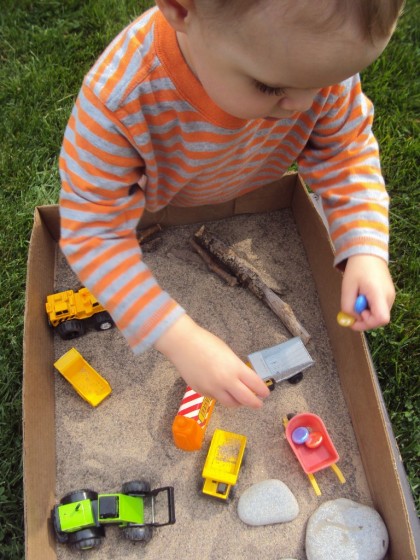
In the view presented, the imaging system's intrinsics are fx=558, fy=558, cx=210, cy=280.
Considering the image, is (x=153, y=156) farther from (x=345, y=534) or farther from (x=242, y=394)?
(x=345, y=534)

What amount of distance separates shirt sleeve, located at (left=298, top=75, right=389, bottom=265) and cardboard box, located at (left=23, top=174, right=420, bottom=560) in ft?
0.46

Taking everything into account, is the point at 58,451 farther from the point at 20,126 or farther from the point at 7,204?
the point at 20,126

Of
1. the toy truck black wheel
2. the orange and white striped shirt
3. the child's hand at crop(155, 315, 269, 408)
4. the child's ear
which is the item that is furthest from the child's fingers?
the child's ear

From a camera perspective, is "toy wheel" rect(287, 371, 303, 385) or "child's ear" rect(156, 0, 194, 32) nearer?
"child's ear" rect(156, 0, 194, 32)

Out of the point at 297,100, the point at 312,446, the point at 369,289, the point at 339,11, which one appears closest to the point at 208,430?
the point at 312,446

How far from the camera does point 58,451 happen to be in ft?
3.42

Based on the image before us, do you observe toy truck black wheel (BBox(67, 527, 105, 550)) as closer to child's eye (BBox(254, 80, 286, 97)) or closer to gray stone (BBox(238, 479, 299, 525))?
gray stone (BBox(238, 479, 299, 525))

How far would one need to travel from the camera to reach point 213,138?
0.84 m

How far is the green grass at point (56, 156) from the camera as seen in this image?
109 centimetres

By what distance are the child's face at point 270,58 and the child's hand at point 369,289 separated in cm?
34

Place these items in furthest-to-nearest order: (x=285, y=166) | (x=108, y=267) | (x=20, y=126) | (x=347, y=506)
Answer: (x=20, y=126)
(x=285, y=166)
(x=347, y=506)
(x=108, y=267)

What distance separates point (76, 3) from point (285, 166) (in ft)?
3.19

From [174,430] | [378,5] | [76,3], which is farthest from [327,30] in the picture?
[76,3]

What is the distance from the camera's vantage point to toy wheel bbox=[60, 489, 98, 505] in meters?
0.95
